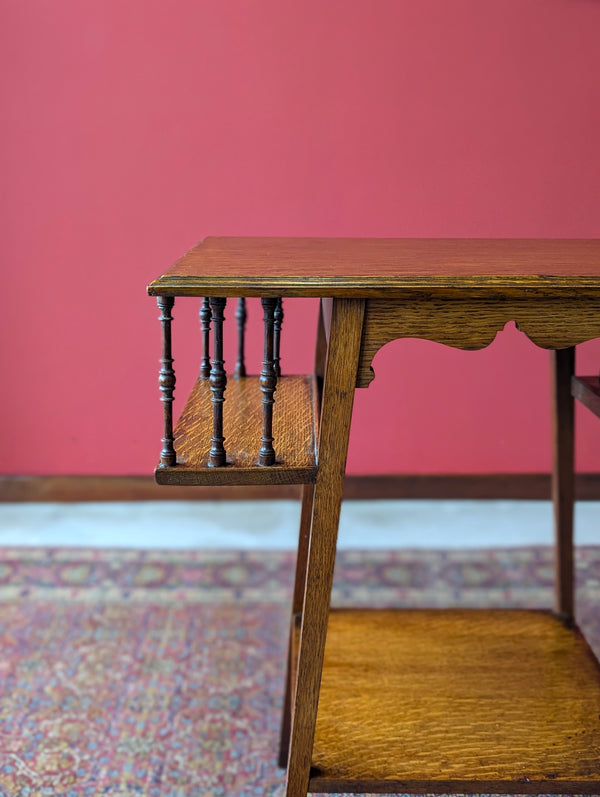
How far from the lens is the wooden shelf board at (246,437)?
52.4 inches

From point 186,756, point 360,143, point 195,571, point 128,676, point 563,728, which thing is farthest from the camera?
point 360,143

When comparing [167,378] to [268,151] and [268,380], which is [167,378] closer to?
[268,380]

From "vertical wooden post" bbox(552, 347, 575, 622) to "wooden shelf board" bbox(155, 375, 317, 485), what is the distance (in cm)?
62

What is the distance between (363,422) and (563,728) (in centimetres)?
191

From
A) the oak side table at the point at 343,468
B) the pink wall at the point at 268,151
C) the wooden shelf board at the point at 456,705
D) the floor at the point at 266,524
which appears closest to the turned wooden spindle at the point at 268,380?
the oak side table at the point at 343,468

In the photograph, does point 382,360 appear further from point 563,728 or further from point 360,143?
point 563,728

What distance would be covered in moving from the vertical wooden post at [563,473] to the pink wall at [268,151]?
1.29m

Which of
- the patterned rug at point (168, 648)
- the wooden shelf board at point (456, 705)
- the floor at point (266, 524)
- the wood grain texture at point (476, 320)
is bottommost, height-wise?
the floor at point (266, 524)

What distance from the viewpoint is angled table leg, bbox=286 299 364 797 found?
4.20 ft

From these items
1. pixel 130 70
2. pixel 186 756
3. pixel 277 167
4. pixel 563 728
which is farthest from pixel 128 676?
pixel 130 70

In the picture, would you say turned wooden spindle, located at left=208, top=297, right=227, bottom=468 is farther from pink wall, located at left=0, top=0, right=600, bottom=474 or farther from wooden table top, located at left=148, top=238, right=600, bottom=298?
pink wall, located at left=0, top=0, right=600, bottom=474

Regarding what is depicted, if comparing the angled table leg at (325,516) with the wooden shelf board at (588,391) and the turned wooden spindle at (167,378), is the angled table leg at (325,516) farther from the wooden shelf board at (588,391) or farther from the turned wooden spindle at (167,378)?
the wooden shelf board at (588,391)

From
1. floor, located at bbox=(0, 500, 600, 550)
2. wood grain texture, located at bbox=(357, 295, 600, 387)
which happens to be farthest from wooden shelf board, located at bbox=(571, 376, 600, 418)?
floor, located at bbox=(0, 500, 600, 550)

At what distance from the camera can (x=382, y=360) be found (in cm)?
334
